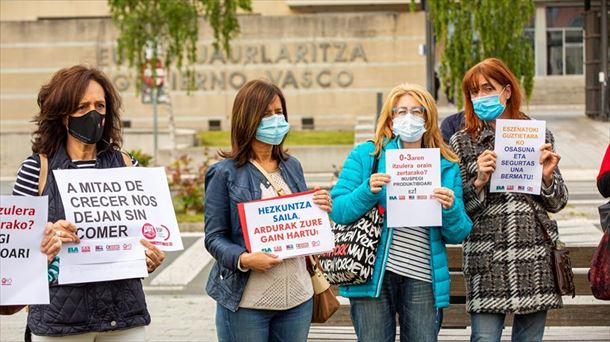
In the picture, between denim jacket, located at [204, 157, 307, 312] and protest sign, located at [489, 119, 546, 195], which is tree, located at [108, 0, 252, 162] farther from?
denim jacket, located at [204, 157, 307, 312]

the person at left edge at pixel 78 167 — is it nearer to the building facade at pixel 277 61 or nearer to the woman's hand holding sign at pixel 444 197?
the woman's hand holding sign at pixel 444 197

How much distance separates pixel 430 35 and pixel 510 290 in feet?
91.6

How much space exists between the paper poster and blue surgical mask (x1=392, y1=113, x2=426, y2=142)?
105 mm

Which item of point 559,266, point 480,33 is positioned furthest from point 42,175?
point 480,33

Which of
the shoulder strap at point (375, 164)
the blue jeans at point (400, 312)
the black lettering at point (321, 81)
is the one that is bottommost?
the blue jeans at point (400, 312)

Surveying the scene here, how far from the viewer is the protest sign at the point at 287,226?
18.0 feet

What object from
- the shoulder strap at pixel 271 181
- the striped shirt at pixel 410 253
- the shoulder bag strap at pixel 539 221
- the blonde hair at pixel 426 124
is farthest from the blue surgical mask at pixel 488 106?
the shoulder strap at pixel 271 181

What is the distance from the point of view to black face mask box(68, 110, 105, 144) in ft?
17.1

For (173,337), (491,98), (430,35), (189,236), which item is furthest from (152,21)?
(491,98)

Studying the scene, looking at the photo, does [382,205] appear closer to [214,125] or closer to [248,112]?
[248,112]

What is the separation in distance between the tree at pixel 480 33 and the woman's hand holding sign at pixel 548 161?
74.1ft

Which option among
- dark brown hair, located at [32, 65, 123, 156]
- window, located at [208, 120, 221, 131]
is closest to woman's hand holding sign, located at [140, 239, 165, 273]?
dark brown hair, located at [32, 65, 123, 156]

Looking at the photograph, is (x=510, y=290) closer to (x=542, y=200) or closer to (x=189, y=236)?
(x=542, y=200)

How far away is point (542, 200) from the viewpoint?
6.39m
